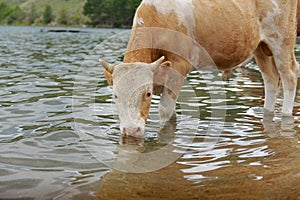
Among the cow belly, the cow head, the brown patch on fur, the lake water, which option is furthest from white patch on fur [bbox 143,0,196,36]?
the brown patch on fur

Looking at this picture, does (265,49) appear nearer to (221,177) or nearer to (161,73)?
(161,73)

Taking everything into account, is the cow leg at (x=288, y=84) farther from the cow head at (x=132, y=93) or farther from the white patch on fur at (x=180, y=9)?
the cow head at (x=132, y=93)

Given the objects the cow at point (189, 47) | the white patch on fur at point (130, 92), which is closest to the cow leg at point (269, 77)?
the cow at point (189, 47)

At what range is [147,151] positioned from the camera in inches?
201

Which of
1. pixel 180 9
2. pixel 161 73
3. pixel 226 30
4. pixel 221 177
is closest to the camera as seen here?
pixel 221 177

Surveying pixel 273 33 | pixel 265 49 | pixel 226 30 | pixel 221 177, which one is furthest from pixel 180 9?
pixel 221 177

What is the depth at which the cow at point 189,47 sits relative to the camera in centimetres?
491

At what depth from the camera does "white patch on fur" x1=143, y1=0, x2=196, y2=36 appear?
608 cm

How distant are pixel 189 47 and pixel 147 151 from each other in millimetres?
1889

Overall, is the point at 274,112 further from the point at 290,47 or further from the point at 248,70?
the point at 248,70

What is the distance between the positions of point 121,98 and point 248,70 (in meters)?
10.9

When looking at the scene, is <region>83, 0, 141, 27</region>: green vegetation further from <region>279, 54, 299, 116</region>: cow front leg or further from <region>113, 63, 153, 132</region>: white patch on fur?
<region>113, 63, 153, 132</region>: white patch on fur

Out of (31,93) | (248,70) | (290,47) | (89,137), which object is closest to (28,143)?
(89,137)

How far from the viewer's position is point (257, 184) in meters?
3.84
